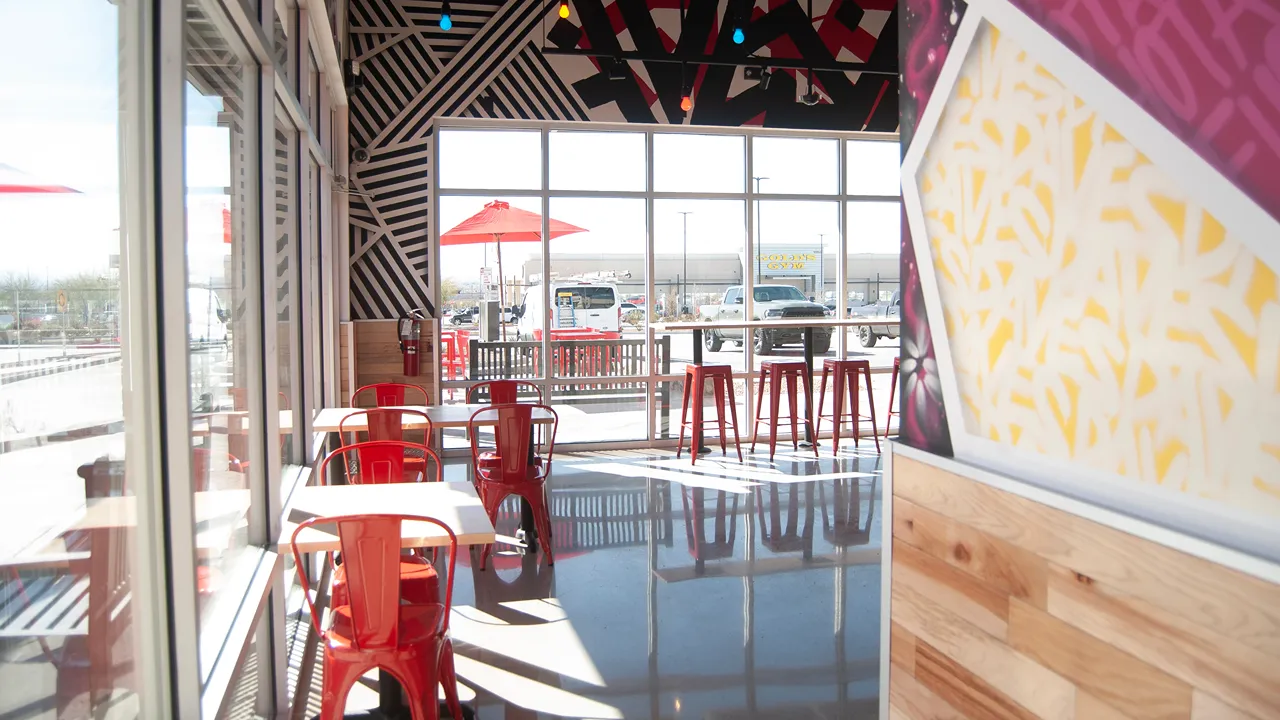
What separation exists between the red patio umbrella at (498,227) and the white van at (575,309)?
0.28 metres

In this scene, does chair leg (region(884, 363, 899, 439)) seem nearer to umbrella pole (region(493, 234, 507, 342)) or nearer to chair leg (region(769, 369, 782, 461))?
chair leg (region(769, 369, 782, 461))

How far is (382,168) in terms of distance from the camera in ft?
25.7

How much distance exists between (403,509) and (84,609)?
188cm

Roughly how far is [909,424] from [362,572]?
160 centimetres

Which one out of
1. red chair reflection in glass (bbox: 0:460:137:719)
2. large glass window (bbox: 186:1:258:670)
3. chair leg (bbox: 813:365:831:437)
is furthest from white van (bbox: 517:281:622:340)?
red chair reflection in glass (bbox: 0:460:137:719)

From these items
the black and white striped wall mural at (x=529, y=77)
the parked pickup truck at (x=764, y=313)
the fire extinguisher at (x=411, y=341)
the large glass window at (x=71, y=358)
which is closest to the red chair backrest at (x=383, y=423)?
the fire extinguisher at (x=411, y=341)

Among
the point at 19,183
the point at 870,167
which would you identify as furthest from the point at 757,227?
the point at 19,183

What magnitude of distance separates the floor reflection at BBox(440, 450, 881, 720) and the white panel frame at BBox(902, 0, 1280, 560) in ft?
5.24

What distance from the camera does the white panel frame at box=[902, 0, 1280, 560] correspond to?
1428 mm

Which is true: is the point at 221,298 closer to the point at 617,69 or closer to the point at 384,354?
the point at 384,354

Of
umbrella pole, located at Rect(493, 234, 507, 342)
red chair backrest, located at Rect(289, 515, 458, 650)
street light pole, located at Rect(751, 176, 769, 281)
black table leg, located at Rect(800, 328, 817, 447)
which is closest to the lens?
red chair backrest, located at Rect(289, 515, 458, 650)

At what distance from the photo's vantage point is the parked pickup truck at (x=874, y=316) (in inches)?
361

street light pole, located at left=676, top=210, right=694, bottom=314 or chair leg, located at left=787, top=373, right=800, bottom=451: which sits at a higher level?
street light pole, located at left=676, top=210, right=694, bottom=314

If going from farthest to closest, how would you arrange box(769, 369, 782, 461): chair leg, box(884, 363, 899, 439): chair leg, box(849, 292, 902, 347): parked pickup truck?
1. box(849, 292, 902, 347): parked pickup truck
2. box(884, 363, 899, 439): chair leg
3. box(769, 369, 782, 461): chair leg
